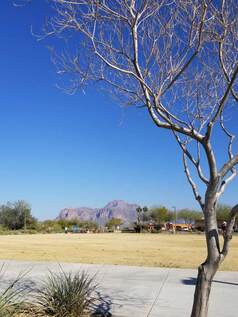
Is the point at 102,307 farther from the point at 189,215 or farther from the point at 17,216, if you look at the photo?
the point at 189,215

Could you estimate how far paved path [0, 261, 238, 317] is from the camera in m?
9.91

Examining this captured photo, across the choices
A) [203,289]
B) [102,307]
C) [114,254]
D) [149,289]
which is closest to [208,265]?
[203,289]

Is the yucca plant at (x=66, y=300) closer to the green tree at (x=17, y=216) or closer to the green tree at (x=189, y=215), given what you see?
the green tree at (x=17, y=216)

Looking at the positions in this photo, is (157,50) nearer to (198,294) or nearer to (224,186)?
(224,186)

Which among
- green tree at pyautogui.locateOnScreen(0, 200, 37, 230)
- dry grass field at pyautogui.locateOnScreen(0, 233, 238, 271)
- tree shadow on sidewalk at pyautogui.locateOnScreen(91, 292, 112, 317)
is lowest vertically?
tree shadow on sidewalk at pyautogui.locateOnScreen(91, 292, 112, 317)

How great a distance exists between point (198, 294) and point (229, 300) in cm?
387

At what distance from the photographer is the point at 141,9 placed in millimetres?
7953

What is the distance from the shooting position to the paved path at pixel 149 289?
991cm

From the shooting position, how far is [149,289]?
40.0 ft

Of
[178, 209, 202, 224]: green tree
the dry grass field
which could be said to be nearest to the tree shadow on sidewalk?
the dry grass field

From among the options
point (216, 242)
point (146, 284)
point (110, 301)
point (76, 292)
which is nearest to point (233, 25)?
point (216, 242)

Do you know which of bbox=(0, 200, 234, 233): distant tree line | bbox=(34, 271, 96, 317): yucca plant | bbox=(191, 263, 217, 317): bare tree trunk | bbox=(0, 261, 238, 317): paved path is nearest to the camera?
bbox=(191, 263, 217, 317): bare tree trunk

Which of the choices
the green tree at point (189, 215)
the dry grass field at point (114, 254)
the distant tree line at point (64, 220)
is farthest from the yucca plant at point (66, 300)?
the green tree at point (189, 215)

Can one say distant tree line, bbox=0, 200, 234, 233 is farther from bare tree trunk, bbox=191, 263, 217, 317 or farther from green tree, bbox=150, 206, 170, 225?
bare tree trunk, bbox=191, 263, 217, 317
